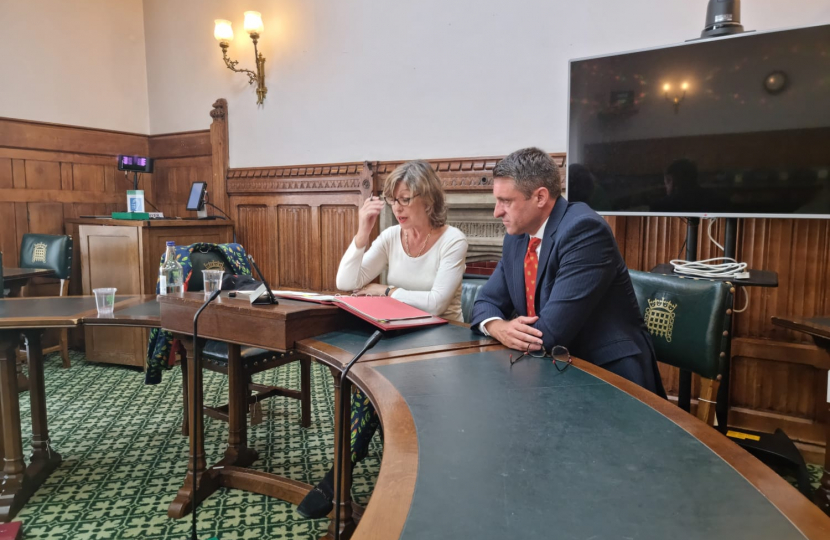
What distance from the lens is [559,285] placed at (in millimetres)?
1524

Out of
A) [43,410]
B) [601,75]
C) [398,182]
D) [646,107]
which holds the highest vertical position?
[601,75]

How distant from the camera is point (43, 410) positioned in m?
2.39

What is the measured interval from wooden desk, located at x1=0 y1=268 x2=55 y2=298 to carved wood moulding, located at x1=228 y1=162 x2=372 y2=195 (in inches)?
58.2

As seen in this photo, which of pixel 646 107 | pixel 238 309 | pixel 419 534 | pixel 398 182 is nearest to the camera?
pixel 419 534

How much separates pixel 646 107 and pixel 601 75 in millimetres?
278

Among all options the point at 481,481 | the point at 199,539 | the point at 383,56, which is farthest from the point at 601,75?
the point at 199,539

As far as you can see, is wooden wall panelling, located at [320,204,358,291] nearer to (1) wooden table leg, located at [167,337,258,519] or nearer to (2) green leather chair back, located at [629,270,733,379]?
(1) wooden table leg, located at [167,337,258,519]

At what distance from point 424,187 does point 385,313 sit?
29.7 inches

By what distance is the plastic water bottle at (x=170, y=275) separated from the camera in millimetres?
2461

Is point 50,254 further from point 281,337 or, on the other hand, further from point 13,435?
point 281,337

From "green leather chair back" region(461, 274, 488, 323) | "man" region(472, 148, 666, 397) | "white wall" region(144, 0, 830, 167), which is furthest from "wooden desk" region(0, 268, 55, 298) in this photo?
"man" region(472, 148, 666, 397)

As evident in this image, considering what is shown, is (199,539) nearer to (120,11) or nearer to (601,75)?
(601,75)

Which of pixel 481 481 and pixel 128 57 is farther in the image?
pixel 128 57

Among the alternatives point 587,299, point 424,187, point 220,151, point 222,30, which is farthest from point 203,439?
point 222,30
